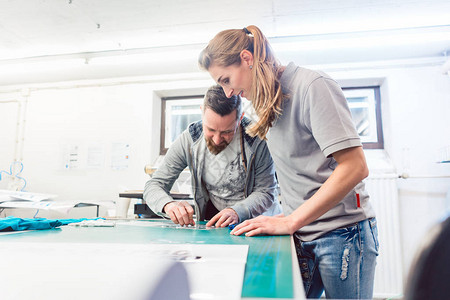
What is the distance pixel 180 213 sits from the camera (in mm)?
1094

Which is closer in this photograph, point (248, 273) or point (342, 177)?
point (248, 273)

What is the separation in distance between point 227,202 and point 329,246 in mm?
652

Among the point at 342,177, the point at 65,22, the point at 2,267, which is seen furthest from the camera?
the point at 65,22

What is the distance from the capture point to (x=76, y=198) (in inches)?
122

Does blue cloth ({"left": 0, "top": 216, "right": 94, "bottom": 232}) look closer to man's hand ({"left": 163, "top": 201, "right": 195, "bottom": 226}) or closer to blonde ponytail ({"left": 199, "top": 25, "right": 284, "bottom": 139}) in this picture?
man's hand ({"left": 163, "top": 201, "right": 195, "bottom": 226})

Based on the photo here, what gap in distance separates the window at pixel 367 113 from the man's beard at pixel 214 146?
202 centimetres

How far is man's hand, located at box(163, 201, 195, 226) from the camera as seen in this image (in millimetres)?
1087

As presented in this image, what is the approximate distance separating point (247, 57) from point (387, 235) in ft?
7.22

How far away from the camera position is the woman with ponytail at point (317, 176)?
716 millimetres

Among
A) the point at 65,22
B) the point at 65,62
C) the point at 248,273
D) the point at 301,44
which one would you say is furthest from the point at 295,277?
the point at 65,62

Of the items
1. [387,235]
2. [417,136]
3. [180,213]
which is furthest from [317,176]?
[417,136]

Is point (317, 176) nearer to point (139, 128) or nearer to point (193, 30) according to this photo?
point (193, 30)

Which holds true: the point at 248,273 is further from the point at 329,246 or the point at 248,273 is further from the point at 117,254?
the point at 329,246

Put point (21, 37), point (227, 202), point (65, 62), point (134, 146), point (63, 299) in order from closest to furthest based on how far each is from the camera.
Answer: point (63, 299), point (227, 202), point (21, 37), point (65, 62), point (134, 146)
